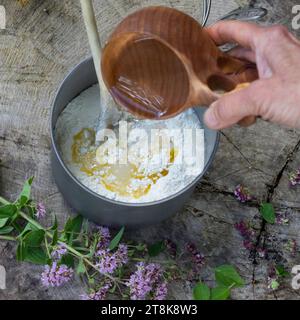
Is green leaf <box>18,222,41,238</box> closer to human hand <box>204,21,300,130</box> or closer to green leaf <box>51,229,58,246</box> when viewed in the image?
green leaf <box>51,229,58,246</box>

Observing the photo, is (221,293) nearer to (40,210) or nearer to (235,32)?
(40,210)

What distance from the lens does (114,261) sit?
3.27ft

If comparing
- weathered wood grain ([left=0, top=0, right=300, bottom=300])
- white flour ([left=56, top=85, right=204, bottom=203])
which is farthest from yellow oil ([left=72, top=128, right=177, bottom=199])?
weathered wood grain ([left=0, top=0, right=300, bottom=300])

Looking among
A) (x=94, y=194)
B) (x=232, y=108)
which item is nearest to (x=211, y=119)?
(x=232, y=108)

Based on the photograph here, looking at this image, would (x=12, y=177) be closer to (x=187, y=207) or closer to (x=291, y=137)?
(x=187, y=207)

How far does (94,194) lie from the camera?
2.97ft

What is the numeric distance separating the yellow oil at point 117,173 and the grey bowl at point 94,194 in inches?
1.3

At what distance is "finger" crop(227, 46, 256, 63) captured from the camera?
88 cm

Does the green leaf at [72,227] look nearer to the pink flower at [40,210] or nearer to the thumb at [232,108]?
the pink flower at [40,210]

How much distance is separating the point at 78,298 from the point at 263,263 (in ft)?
0.98

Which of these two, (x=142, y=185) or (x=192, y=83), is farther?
(x=142, y=185)

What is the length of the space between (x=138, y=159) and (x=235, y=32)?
9.6 inches

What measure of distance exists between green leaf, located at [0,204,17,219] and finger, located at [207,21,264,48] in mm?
372

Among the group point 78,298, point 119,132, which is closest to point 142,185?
point 119,132
